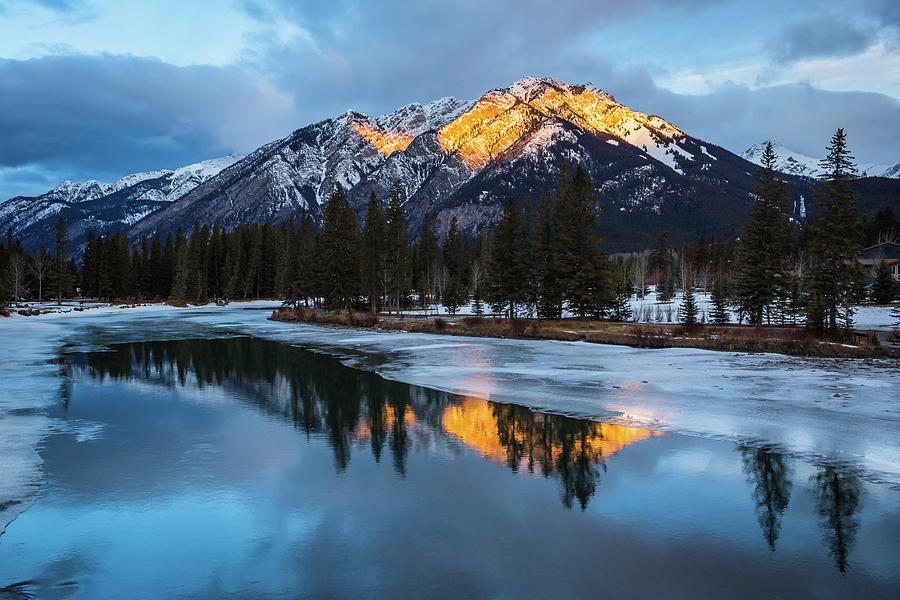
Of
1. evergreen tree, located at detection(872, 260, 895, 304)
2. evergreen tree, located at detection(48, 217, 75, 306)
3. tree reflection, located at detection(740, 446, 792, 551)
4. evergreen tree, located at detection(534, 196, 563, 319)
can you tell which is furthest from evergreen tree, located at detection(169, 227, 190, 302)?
tree reflection, located at detection(740, 446, 792, 551)

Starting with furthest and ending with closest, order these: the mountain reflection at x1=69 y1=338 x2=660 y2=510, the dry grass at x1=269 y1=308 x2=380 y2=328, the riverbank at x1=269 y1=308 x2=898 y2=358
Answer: the dry grass at x1=269 y1=308 x2=380 y2=328
the riverbank at x1=269 y1=308 x2=898 y2=358
the mountain reflection at x1=69 y1=338 x2=660 y2=510

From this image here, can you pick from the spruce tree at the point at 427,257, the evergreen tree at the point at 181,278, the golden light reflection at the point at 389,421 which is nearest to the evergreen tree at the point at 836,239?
the golden light reflection at the point at 389,421

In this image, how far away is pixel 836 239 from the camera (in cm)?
3509

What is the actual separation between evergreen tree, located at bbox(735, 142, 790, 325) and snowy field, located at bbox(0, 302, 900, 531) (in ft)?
59.5

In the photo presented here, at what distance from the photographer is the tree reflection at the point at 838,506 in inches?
283

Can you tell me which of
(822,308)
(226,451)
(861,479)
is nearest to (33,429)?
(226,451)

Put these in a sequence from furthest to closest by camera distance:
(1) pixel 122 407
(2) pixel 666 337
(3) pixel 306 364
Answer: (2) pixel 666 337, (3) pixel 306 364, (1) pixel 122 407

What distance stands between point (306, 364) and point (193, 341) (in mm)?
15836

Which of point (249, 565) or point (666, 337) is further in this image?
point (666, 337)

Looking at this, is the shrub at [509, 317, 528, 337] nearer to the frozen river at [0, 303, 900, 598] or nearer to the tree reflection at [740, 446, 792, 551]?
the frozen river at [0, 303, 900, 598]

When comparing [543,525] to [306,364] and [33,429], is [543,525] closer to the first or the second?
[33,429]

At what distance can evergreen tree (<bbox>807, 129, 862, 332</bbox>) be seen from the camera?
34.7 meters

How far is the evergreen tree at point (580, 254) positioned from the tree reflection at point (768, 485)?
35.8 meters

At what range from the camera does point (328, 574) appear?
640cm
